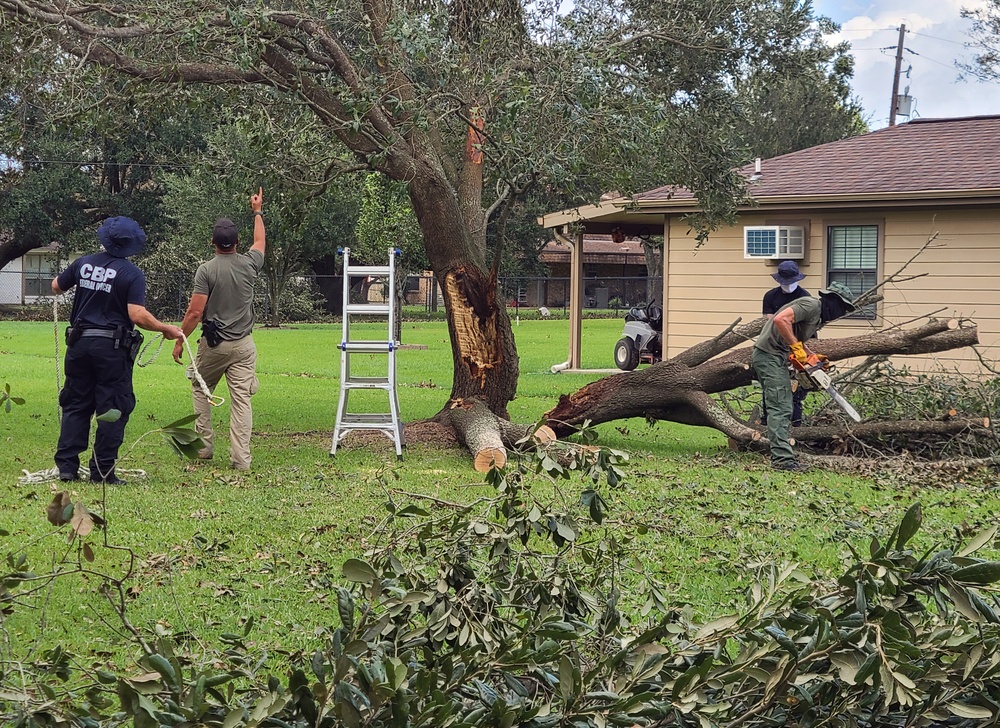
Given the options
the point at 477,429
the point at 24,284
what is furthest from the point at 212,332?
A: the point at 24,284

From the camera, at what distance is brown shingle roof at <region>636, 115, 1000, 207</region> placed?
1688cm

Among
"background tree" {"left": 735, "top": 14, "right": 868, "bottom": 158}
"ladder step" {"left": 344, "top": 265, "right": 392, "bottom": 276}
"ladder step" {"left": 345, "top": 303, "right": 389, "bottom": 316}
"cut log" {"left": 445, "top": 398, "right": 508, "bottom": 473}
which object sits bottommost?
"cut log" {"left": 445, "top": 398, "right": 508, "bottom": 473}

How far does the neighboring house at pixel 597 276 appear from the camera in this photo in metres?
56.4

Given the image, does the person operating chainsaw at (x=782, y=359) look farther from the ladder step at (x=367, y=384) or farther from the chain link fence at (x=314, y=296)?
the chain link fence at (x=314, y=296)

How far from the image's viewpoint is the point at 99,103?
10.8 metres

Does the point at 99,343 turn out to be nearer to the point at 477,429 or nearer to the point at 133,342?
the point at 133,342

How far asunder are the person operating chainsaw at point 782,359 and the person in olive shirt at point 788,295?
517 mm

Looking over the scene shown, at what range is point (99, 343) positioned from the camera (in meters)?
8.66

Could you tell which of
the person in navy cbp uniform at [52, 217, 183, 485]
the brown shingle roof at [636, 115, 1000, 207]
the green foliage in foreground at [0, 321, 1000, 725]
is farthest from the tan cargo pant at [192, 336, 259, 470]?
the brown shingle roof at [636, 115, 1000, 207]

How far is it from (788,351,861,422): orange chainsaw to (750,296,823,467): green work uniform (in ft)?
0.52

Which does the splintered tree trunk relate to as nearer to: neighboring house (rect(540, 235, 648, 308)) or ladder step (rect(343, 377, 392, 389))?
ladder step (rect(343, 377, 392, 389))

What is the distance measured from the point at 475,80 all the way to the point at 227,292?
281 cm

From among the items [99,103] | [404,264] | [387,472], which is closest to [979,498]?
[387,472]

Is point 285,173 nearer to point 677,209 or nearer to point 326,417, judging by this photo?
point 326,417
